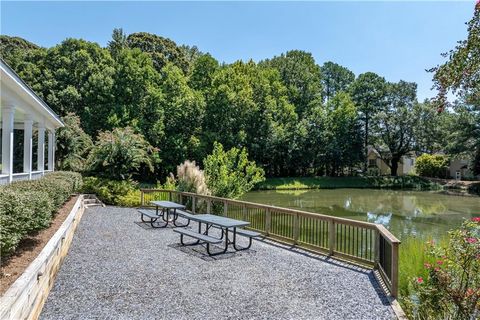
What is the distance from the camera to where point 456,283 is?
13.4 feet

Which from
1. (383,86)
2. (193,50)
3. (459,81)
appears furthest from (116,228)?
(193,50)

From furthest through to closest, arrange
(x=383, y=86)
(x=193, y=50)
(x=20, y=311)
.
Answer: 1. (x=193, y=50)
2. (x=383, y=86)
3. (x=20, y=311)

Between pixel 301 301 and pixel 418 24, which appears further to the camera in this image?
pixel 418 24

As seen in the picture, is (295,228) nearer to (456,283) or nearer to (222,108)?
(456,283)

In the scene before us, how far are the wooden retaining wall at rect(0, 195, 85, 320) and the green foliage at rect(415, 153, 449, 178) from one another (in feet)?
142

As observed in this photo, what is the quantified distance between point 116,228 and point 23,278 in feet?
18.7

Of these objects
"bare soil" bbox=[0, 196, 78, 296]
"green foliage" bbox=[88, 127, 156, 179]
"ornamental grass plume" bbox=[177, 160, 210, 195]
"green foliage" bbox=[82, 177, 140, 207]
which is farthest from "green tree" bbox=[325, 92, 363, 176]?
"bare soil" bbox=[0, 196, 78, 296]

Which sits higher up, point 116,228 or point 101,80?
point 101,80

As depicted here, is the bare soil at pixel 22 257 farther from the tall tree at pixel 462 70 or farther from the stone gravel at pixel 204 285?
the tall tree at pixel 462 70

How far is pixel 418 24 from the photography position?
248 inches

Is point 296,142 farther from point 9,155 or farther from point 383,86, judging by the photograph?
point 9,155

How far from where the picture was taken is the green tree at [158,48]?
38.8m

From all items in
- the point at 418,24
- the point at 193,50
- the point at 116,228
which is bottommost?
the point at 116,228

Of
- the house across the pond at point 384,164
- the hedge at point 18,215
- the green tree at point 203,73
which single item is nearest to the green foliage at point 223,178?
the hedge at point 18,215
